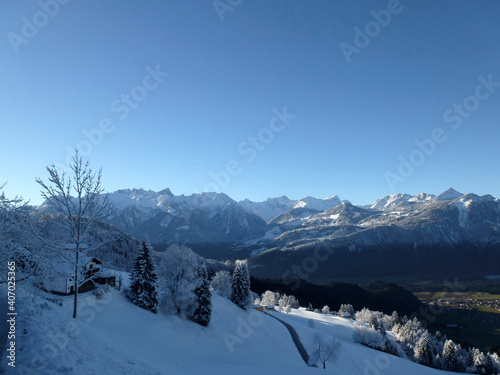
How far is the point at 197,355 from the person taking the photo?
33.3 meters

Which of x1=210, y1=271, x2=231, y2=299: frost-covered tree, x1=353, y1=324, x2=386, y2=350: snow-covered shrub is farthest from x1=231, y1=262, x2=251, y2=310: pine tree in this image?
x1=353, y1=324, x2=386, y2=350: snow-covered shrub

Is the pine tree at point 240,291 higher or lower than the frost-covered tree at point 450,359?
higher

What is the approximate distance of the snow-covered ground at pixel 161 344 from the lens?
44.3ft

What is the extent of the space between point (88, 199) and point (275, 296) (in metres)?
103

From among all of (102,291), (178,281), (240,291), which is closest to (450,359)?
(240,291)

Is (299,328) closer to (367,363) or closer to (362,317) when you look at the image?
(367,363)

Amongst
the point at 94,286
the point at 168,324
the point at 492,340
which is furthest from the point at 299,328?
the point at 492,340

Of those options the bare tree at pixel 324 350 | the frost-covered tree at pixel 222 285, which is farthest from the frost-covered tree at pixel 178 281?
the bare tree at pixel 324 350

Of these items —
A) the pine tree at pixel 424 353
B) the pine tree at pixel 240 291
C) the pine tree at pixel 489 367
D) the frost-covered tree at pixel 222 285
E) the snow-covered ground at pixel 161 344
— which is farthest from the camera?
the pine tree at pixel 424 353

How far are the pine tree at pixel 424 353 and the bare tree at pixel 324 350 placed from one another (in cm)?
3684

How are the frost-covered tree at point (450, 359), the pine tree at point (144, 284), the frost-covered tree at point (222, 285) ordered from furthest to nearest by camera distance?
the frost-covered tree at point (450, 359), the frost-covered tree at point (222, 285), the pine tree at point (144, 284)

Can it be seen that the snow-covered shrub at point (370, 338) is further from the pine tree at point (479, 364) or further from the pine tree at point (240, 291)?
the pine tree at point (240, 291)

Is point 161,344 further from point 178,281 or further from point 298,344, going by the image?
point 298,344

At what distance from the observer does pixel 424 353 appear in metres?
70.9
